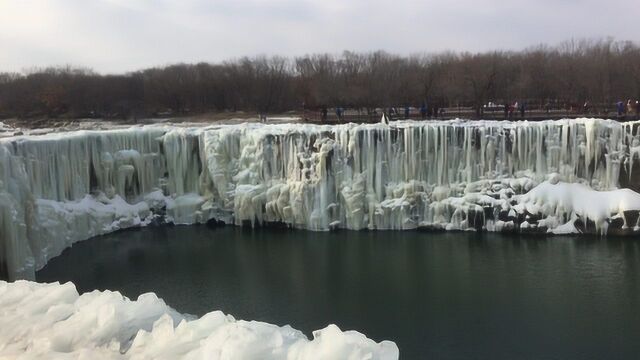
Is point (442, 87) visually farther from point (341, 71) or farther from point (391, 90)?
point (341, 71)

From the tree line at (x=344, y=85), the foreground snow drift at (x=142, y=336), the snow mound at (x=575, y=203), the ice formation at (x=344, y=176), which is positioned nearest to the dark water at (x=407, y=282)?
the ice formation at (x=344, y=176)

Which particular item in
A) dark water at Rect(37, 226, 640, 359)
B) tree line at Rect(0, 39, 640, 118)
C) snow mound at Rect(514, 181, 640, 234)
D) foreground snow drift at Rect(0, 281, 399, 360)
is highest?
tree line at Rect(0, 39, 640, 118)

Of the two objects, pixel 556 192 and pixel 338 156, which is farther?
pixel 338 156

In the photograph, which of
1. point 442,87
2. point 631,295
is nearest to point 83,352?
point 631,295

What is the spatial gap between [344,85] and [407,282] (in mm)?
26149

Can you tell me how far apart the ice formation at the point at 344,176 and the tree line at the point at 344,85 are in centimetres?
1246

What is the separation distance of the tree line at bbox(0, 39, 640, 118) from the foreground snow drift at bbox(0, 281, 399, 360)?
1248 inches

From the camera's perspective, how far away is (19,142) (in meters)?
20.4

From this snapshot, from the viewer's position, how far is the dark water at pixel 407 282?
42.1 ft

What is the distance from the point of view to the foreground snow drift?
4.91 metres

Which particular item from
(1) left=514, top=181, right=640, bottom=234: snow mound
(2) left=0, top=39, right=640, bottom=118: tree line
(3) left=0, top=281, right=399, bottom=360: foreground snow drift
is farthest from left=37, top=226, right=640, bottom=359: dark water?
(2) left=0, top=39, right=640, bottom=118: tree line

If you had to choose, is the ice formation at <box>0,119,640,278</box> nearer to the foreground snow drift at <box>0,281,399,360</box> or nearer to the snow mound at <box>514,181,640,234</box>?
the snow mound at <box>514,181,640,234</box>

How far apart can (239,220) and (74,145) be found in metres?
6.82

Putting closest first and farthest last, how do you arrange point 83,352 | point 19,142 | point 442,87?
point 83,352 → point 19,142 → point 442,87
